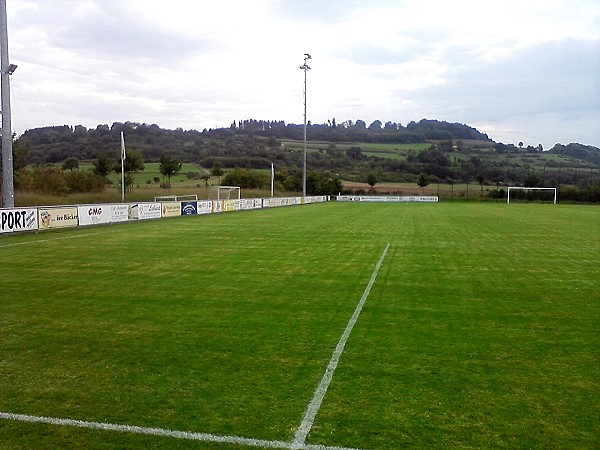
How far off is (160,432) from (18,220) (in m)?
19.2

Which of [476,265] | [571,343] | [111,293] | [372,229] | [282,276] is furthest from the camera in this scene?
[372,229]

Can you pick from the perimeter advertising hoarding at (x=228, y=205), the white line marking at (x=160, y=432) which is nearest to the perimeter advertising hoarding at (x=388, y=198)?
the perimeter advertising hoarding at (x=228, y=205)

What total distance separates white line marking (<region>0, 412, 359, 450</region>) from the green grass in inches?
3.0

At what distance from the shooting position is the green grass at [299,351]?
4.40m

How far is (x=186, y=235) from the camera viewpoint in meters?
21.7

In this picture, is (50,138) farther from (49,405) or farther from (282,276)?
(49,405)

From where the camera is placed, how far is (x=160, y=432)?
4234mm

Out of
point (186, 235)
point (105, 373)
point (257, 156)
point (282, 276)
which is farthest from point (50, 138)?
point (105, 373)

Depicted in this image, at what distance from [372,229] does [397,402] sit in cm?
2112

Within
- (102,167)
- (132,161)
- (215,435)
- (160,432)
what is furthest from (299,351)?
(102,167)

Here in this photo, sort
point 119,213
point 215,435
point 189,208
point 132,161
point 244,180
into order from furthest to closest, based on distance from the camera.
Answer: point 244,180 < point 132,161 < point 189,208 < point 119,213 < point 215,435

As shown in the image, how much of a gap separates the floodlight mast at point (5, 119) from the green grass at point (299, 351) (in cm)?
770

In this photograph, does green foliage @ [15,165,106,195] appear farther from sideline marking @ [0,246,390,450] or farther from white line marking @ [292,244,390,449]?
sideline marking @ [0,246,390,450]

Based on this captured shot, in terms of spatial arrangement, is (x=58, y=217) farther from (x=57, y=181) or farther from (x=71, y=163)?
(x=71, y=163)
